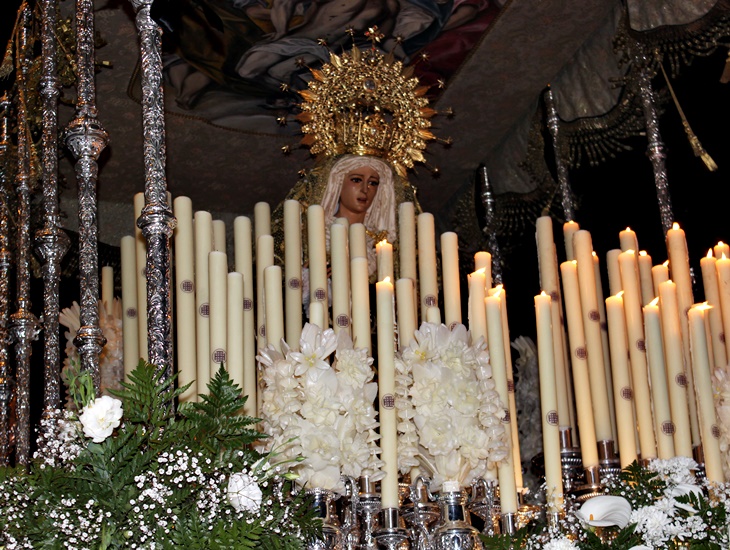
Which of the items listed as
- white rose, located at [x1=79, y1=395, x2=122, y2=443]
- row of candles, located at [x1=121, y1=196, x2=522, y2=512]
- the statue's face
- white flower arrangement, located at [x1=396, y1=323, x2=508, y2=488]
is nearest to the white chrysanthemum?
white flower arrangement, located at [x1=396, y1=323, x2=508, y2=488]

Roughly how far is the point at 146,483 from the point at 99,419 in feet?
0.51

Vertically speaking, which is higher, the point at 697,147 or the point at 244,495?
the point at 697,147

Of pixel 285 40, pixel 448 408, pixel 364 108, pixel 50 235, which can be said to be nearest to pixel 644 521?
pixel 448 408

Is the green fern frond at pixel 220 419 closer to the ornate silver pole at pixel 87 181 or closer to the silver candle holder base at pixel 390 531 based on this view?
the silver candle holder base at pixel 390 531

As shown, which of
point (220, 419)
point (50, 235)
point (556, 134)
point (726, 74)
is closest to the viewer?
point (220, 419)

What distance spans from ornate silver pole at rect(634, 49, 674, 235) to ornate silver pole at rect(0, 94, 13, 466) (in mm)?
2646

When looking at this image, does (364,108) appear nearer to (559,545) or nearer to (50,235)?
(50,235)

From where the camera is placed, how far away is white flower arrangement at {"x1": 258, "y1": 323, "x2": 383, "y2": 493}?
3.06 m

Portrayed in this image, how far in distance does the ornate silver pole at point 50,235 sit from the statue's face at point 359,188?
1.61 m

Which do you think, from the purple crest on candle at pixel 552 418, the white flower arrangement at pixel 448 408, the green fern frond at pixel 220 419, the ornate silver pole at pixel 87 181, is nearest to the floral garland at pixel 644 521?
the white flower arrangement at pixel 448 408

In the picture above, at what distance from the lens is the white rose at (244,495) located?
2238 mm

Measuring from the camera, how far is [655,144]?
4.99 m

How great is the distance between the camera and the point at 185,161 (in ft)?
21.5

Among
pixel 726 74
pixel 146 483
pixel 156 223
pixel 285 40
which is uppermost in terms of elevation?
pixel 285 40
